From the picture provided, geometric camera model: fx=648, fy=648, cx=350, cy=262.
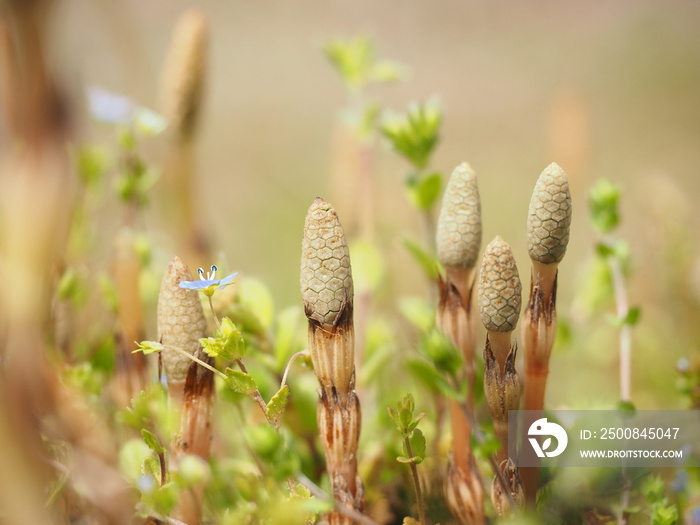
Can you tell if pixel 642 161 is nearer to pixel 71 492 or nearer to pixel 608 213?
pixel 608 213

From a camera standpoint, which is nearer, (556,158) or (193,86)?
(193,86)

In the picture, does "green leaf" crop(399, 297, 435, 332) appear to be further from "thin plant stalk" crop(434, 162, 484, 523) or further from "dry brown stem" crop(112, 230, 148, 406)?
"dry brown stem" crop(112, 230, 148, 406)

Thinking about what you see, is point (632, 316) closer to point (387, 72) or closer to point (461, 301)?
point (461, 301)

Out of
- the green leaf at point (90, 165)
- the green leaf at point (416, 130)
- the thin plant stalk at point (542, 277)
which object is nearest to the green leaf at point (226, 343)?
the thin plant stalk at point (542, 277)

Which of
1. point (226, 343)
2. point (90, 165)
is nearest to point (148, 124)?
point (90, 165)

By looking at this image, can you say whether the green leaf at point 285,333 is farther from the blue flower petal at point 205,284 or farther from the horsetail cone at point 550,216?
the horsetail cone at point 550,216

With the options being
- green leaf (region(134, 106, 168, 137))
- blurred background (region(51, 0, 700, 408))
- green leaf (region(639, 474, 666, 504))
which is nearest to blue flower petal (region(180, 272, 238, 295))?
blurred background (region(51, 0, 700, 408))

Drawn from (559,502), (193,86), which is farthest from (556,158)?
(559,502)
